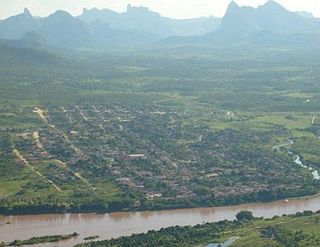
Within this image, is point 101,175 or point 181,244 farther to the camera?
point 101,175

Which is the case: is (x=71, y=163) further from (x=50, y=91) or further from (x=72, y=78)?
(x=72, y=78)

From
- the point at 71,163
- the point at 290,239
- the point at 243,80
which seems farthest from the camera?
the point at 243,80

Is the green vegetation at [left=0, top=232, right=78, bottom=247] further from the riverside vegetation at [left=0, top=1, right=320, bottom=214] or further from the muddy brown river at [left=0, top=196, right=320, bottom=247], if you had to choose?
the riverside vegetation at [left=0, top=1, right=320, bottom=214]

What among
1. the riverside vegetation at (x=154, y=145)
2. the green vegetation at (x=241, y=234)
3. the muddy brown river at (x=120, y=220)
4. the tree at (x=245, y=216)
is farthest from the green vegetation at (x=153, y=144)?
the green vegetation at (x=241, y=234)

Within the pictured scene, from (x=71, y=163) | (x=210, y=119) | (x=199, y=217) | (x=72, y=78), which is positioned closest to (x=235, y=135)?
(x=210, y=119)

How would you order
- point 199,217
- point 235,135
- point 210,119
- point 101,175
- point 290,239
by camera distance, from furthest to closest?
point 210,119, point 235,135, point 101,175, point 199,217, point 290,239

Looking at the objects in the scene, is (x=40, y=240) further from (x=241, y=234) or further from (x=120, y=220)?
(x=241, y=234)
